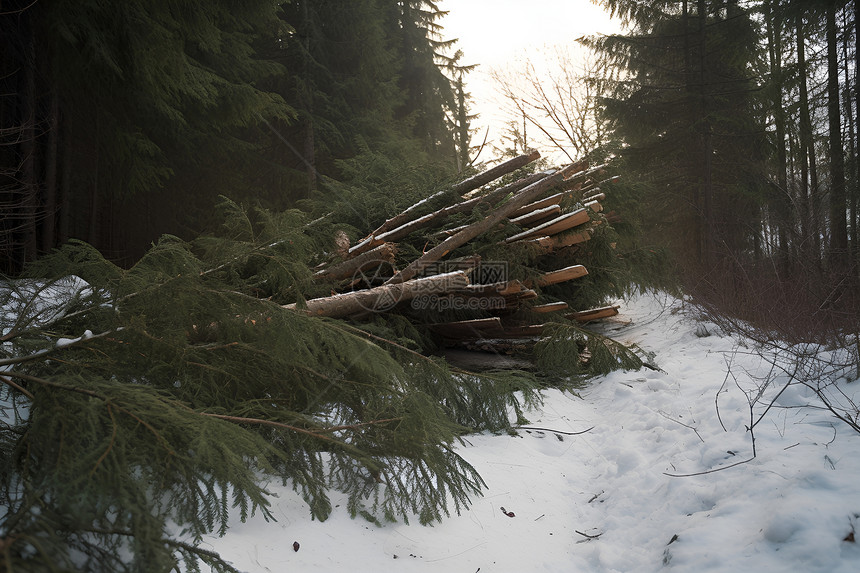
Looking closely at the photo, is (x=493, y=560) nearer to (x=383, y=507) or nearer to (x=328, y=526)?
(x=383, y=507)

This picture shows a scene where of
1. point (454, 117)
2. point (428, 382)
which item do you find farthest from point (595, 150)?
point (454, 117)

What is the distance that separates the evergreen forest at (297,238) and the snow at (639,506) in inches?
7.1

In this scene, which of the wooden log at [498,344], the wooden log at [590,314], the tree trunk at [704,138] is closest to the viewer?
the wooden log at [498,344]

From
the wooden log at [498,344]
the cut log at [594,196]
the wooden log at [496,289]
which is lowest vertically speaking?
the wooden log at [498,344]

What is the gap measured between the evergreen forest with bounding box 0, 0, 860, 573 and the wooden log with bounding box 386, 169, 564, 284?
16cm

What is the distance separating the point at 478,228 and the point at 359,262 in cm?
140

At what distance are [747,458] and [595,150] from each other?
599 centimetres

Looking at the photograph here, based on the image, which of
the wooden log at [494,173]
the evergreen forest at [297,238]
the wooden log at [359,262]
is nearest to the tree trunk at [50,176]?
the evergreen forest at [297,238]

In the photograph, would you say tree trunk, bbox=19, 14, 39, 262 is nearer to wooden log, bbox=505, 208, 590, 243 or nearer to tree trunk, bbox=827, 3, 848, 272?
wooden log, bbox=505, 208, 590, 243

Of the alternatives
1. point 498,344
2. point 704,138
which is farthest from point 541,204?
point 704,138

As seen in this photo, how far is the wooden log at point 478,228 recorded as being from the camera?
198 inches

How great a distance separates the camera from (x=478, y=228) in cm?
544

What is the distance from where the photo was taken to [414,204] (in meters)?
6.30

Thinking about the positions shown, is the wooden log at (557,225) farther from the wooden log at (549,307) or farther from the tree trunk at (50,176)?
the tree trunk at (50,176)
